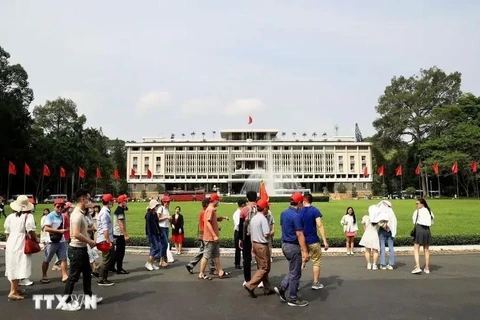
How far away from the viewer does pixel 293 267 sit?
737 centimetres

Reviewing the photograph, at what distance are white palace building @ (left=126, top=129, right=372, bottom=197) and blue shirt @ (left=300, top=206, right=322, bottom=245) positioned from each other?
9213 cm

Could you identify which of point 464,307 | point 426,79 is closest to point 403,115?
point 426,79

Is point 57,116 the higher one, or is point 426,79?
point 426,79

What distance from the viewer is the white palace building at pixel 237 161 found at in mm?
101188

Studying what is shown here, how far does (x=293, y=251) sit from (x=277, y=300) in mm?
958

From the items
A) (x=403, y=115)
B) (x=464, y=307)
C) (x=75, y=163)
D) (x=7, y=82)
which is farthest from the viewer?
(x=403, y=115)

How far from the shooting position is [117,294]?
26.8 feet

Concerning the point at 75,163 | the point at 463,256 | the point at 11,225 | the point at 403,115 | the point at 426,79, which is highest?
the point at 426,79

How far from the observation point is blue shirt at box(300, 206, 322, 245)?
8172mm

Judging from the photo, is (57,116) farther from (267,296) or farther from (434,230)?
(267,296)

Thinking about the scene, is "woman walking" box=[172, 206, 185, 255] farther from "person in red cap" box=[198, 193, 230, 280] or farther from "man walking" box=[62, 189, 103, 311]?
"man walking" box=[62, 189, 103, 311]

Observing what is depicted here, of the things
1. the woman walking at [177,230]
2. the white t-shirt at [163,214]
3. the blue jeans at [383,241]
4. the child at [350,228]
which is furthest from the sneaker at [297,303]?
the woman walking at [177,230]

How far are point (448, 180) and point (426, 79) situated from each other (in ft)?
66.6

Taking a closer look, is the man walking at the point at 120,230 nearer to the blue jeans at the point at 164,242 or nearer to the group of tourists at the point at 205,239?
the group of tourists at the point at 205,239
